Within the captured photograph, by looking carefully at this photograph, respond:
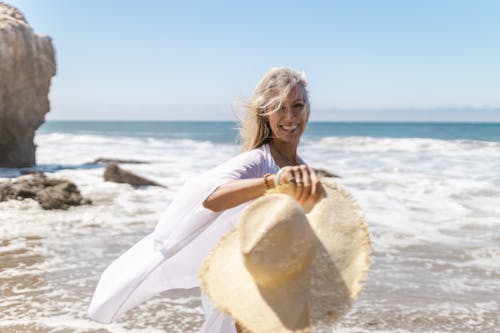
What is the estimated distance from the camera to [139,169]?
2139cm

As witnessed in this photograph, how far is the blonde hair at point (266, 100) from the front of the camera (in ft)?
7.67

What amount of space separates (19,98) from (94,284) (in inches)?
618

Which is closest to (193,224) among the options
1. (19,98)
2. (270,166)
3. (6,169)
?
(270,166)

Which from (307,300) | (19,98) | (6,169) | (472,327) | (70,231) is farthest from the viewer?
(19,98)

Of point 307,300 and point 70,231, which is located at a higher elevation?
point 307,300

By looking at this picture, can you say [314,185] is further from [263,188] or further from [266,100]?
[266,100]

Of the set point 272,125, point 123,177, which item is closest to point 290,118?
point 272,125

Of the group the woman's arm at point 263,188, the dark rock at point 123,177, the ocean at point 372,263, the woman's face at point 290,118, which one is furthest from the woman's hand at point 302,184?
the dark rock at point 123,177

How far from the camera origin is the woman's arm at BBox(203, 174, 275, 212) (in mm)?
2018

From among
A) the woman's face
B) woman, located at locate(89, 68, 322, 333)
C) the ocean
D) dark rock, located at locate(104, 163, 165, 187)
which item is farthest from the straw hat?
dark rock, located at locate(104, 163, 165, 187)

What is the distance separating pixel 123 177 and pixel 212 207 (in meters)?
12.2

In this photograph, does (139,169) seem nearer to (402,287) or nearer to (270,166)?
(402,287)

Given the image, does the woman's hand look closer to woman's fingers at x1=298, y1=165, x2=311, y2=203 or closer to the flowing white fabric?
woman's fingers at x1=298, y1=165, x2=311, y2=203

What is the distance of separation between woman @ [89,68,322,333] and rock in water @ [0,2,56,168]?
18.2 meters
